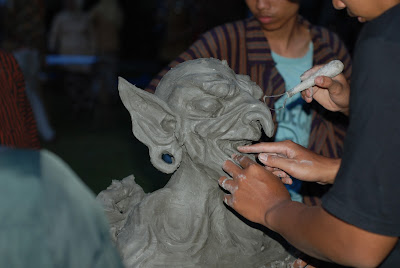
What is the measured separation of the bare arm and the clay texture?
0.13 metres

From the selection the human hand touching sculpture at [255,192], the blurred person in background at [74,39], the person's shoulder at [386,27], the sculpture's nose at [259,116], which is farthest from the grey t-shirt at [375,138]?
the blurred person in background at [74,39]

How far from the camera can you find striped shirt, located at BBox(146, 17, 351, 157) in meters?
2.54

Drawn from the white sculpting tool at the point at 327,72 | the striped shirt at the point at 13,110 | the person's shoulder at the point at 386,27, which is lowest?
the striped shirt at the point at 13,110

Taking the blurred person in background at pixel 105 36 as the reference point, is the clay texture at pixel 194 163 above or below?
above

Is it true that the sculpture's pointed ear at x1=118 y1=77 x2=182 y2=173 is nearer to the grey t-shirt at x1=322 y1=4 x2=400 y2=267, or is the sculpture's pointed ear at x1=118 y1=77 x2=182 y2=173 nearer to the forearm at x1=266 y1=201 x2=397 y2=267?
the forearm at x1=266 y1=201 x2=397 y2=267

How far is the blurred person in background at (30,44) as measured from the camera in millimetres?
6258

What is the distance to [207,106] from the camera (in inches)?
69.6

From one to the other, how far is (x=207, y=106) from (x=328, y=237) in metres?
0.63

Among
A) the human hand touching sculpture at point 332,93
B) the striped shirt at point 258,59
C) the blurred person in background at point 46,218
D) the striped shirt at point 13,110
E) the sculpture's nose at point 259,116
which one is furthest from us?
the striped shirt at point 13,110

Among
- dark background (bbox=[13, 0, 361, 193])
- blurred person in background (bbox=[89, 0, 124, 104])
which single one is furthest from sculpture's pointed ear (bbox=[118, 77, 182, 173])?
blurred person in background (bbox=[89, 0, 124, 104])

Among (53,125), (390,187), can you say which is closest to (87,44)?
(53,125)

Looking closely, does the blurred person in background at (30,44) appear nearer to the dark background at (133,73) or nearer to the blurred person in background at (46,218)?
the dark background at (133,73)

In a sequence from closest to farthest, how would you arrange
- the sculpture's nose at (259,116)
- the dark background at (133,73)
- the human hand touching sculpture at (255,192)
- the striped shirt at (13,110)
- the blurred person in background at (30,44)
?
the human hand touching sculpture at (255,192) < the sculpture's nose at (259,116) < the striped shirt at (13,110) < the dark background at (133,73) < the blurred person in background at (30,44)

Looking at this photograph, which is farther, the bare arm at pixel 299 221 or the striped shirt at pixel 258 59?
the striped shirt at pixel 258 59
